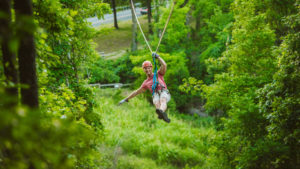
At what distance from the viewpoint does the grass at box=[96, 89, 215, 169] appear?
11.1m

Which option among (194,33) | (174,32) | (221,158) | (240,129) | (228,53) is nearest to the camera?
(240,129)

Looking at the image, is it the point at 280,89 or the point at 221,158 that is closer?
the point at 280,89

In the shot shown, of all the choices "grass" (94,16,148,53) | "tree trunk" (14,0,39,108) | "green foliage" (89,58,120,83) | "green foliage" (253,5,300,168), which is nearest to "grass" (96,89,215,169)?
"green foliage" (89,58,120,83)

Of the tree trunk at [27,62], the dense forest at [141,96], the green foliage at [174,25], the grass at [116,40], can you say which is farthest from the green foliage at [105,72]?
the tree trunk at [27,62]

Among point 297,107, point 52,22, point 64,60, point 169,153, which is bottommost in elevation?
point 169,153

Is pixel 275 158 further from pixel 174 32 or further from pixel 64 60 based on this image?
pixel 174 32

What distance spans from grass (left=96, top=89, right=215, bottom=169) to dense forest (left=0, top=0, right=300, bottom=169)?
0.06 m

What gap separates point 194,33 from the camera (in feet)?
71.4

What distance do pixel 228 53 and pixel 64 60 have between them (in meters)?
5.07

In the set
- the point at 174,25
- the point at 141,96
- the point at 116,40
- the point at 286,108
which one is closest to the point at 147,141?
the point at 141,96

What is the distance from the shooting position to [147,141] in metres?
12.6

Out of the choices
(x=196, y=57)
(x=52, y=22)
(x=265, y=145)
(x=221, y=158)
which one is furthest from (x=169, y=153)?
(x=196, y=57)

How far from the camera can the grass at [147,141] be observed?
1110 cm

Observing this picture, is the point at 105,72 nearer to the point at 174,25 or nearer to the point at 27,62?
the point at 174,25
